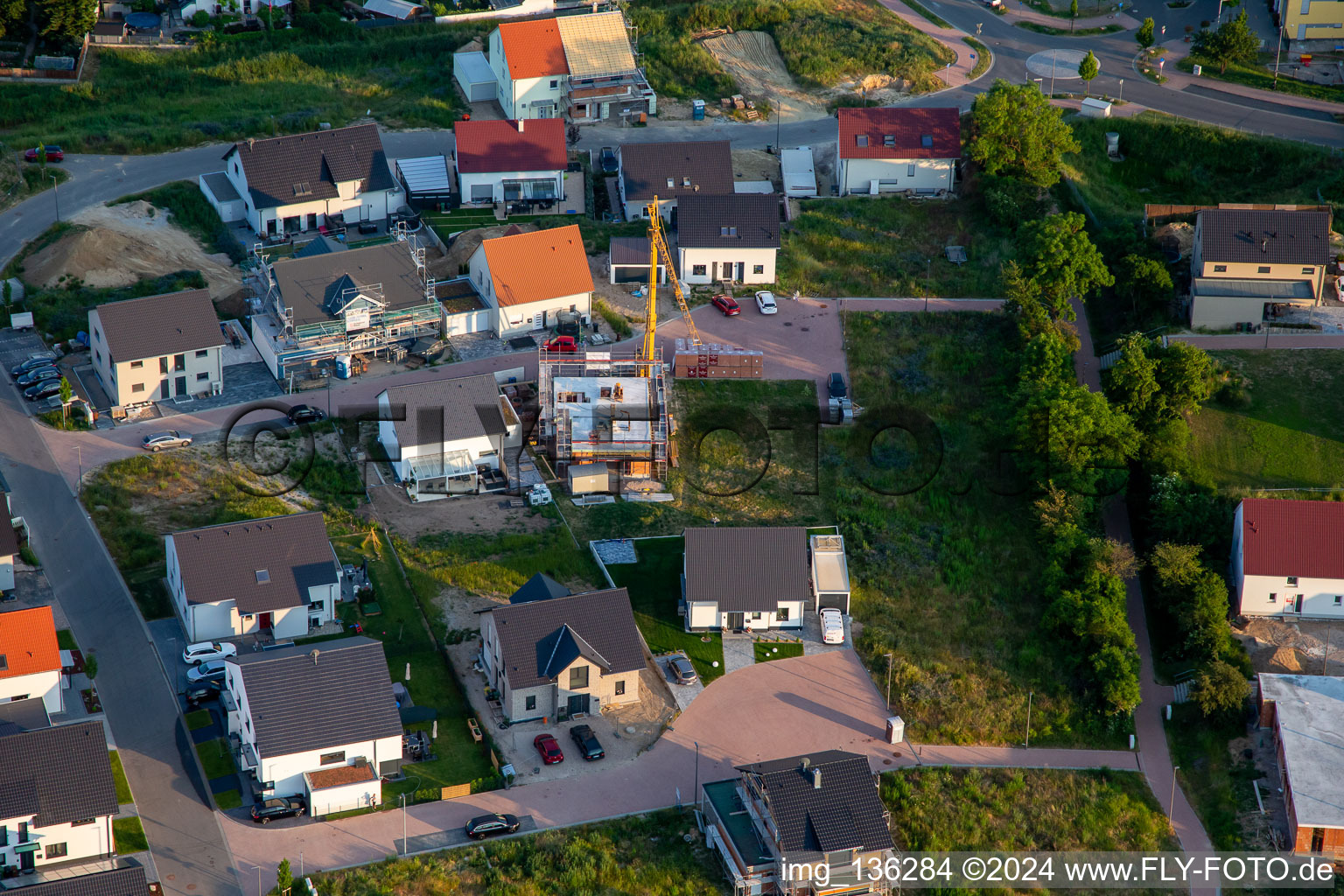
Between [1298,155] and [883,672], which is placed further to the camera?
[1298,155]

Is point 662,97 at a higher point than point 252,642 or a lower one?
higher

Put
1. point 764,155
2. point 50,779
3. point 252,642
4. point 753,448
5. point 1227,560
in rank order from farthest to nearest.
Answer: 1. point 764,155
2. point 753,448
3. point 1227,560
4. point 252,642
5. point 50,779

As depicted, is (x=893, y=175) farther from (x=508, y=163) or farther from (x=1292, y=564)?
(x=1292, y=564)

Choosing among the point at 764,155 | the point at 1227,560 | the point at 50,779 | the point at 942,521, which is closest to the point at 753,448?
the point at 942,521

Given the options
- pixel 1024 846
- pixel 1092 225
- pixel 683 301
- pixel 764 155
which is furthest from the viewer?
pixel 764 155

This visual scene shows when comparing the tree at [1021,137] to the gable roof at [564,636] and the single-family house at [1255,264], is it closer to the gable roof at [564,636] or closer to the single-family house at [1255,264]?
the single-family house at [1255,264]

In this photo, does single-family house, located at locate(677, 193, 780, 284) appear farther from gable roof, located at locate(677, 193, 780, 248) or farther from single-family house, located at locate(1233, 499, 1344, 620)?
single-family house, located at locate(1233, 499, 1344, 620)

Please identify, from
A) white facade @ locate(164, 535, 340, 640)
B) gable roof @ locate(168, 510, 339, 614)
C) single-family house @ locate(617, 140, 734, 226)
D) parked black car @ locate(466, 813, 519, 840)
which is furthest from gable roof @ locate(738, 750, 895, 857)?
single-family house @ locate(617, 140, 734, 226)

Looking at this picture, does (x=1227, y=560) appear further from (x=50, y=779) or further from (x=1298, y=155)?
(x=50, y=779)
